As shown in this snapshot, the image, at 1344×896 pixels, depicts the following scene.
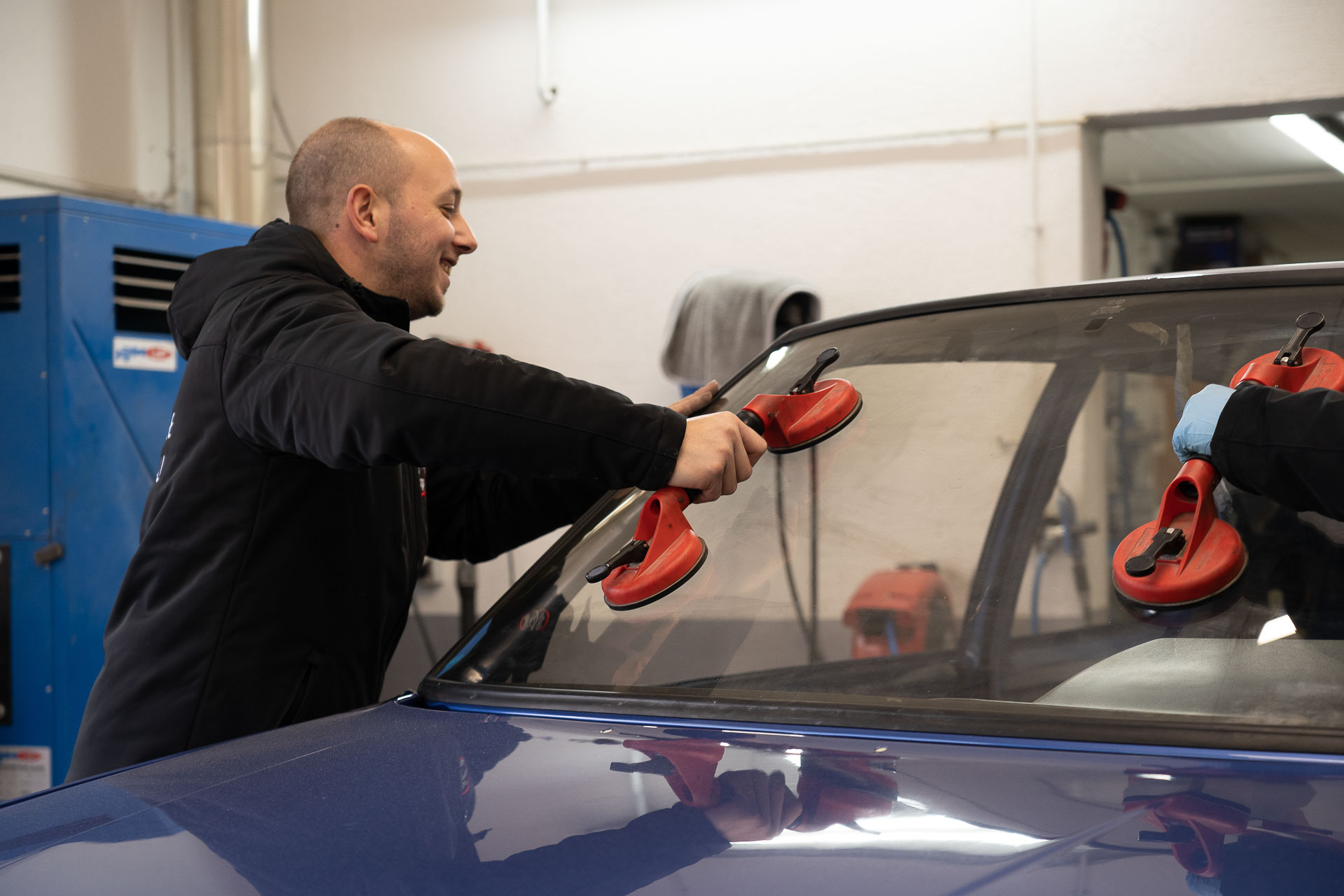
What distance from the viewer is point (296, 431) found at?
1229mm

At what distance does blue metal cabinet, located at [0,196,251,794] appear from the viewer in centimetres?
305

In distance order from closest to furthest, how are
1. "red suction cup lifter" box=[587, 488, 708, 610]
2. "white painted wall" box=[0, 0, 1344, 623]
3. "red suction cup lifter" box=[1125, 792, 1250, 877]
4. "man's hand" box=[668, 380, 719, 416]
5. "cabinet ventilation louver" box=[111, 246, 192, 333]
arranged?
"red suction cup lifter" box=[1125, 792, 1250, 877]
"red suction cup lifter" box=[587, 488, 708, 610]
"man's hand" box=[668, 380, 719, 416]
"cabinet ventilation louver" box=[111, 246, 192, 333]
"white painted wall" box=[0, 0, 1344, 623]

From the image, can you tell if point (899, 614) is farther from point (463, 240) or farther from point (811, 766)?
point (463, 240)

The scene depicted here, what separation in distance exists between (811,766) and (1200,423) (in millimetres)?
507

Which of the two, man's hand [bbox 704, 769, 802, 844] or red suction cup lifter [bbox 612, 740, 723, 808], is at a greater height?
man's hand [bbox 704, 769, 802, 844]

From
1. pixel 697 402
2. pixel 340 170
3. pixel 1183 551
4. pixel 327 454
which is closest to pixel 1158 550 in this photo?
pixel 1183 551

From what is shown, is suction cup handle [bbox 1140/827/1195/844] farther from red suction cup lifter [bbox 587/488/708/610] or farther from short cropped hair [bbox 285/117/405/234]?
short cropped hair [bbox 285/117/405/234]

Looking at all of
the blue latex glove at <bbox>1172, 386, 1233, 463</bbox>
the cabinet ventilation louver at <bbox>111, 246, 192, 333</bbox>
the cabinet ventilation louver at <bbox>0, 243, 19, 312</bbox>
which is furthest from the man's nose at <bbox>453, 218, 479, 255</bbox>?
the cabinet ventilation louver at <bbox>0, 243, 19, 312</bbox>

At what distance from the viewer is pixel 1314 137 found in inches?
236

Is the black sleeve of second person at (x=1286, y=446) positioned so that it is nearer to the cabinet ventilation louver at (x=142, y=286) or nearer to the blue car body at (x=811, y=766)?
the blue car body at (x=811, y=766)

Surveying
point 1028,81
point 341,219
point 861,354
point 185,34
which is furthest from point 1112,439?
point 185,34

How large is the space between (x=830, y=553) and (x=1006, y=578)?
0.60ft

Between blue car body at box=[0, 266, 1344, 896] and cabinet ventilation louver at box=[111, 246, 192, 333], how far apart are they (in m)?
2.43

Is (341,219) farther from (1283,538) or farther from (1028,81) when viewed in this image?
(1028,81)
